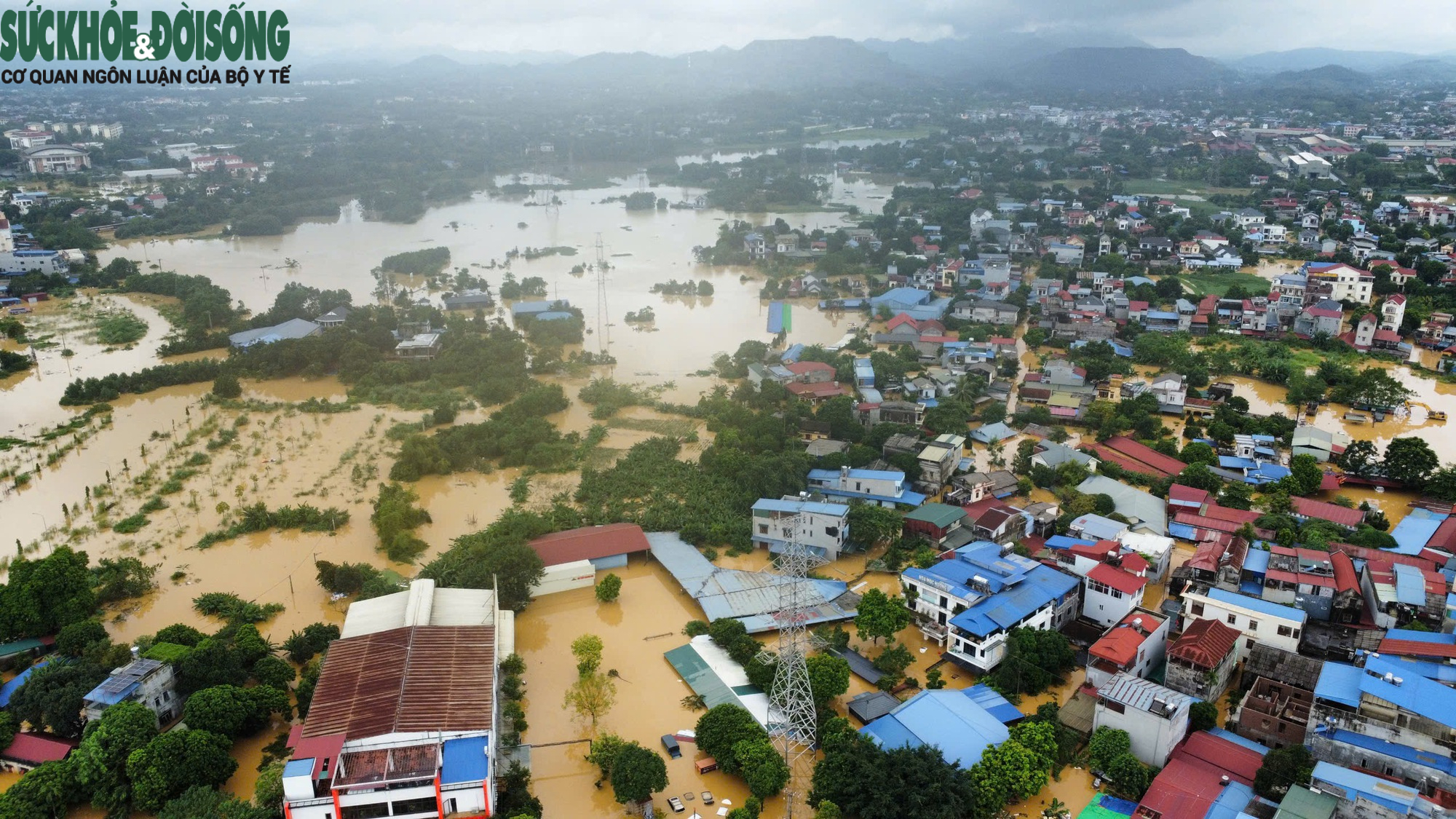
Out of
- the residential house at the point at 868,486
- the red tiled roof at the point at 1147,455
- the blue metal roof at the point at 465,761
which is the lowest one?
the blue metal roof at the point at 465,761

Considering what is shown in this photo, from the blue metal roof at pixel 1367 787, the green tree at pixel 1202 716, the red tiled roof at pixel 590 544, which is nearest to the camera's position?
the blue metal roof at pixel 1367 787

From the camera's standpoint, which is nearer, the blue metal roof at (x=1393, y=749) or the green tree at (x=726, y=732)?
the blue metal roof at (x=1393, y=749)

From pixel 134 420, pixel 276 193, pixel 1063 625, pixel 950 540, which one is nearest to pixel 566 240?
pixel 276 193

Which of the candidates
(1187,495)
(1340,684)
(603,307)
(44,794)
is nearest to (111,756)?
(44,794)

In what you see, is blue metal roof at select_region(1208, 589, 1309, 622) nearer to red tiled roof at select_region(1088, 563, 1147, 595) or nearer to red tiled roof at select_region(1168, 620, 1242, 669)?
red tiled roof at select_region(1168, 620, 1242, 669)

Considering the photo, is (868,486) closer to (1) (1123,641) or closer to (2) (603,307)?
(1) (1123,641)

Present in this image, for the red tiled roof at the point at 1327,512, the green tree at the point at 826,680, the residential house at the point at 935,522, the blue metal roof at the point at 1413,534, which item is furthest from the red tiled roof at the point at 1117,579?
the red tiled roof at the point at 1327,512

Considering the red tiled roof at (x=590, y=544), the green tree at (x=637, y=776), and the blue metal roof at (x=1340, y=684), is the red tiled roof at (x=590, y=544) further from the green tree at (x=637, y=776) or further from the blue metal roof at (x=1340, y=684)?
the blue metal roof at (x=1340, y=684)
